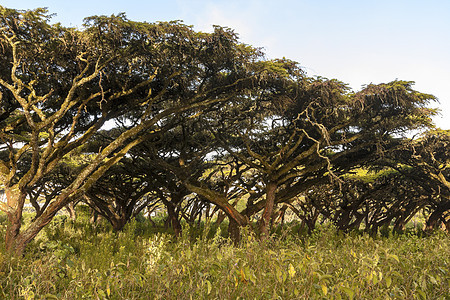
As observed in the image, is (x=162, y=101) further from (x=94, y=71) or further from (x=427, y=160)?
(x=427, y=160)

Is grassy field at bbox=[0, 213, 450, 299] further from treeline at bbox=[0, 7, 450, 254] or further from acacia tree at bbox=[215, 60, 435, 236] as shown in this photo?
acacia tree at bbox=[215, 60, 435, 236]

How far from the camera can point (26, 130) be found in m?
15.0

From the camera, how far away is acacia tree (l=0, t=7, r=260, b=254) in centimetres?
955

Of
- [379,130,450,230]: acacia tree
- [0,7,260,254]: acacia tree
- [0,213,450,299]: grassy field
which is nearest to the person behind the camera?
[0,213,450,299]: grassy field

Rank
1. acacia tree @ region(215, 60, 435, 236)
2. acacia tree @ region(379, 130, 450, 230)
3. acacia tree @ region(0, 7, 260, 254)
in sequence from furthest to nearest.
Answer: acacia tree @ region(379, 130, 450, 230), acacia tree @ region(215, 60, 435, 236), acacia tree @ region(0, 7, 260, 254)

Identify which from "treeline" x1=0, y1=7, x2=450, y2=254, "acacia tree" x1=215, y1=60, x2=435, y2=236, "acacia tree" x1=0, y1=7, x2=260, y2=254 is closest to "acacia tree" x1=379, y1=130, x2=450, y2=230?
"treeline" x1=0, y1=7, x2=450, y2=254

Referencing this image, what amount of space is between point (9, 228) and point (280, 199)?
36.7 feet

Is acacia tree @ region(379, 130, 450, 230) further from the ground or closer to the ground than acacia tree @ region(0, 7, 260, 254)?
closer to the ground

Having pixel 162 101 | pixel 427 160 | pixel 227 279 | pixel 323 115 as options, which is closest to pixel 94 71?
pixel 162 101

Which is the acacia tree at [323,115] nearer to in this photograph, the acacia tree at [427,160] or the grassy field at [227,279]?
the acacia tree at [427,160]

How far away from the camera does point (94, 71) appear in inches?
442

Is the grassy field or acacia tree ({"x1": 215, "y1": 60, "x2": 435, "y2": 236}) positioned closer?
the grassy field

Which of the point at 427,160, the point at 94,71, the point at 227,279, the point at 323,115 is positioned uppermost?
the point at 94,71

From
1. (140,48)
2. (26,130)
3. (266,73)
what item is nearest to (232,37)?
(266,73)
